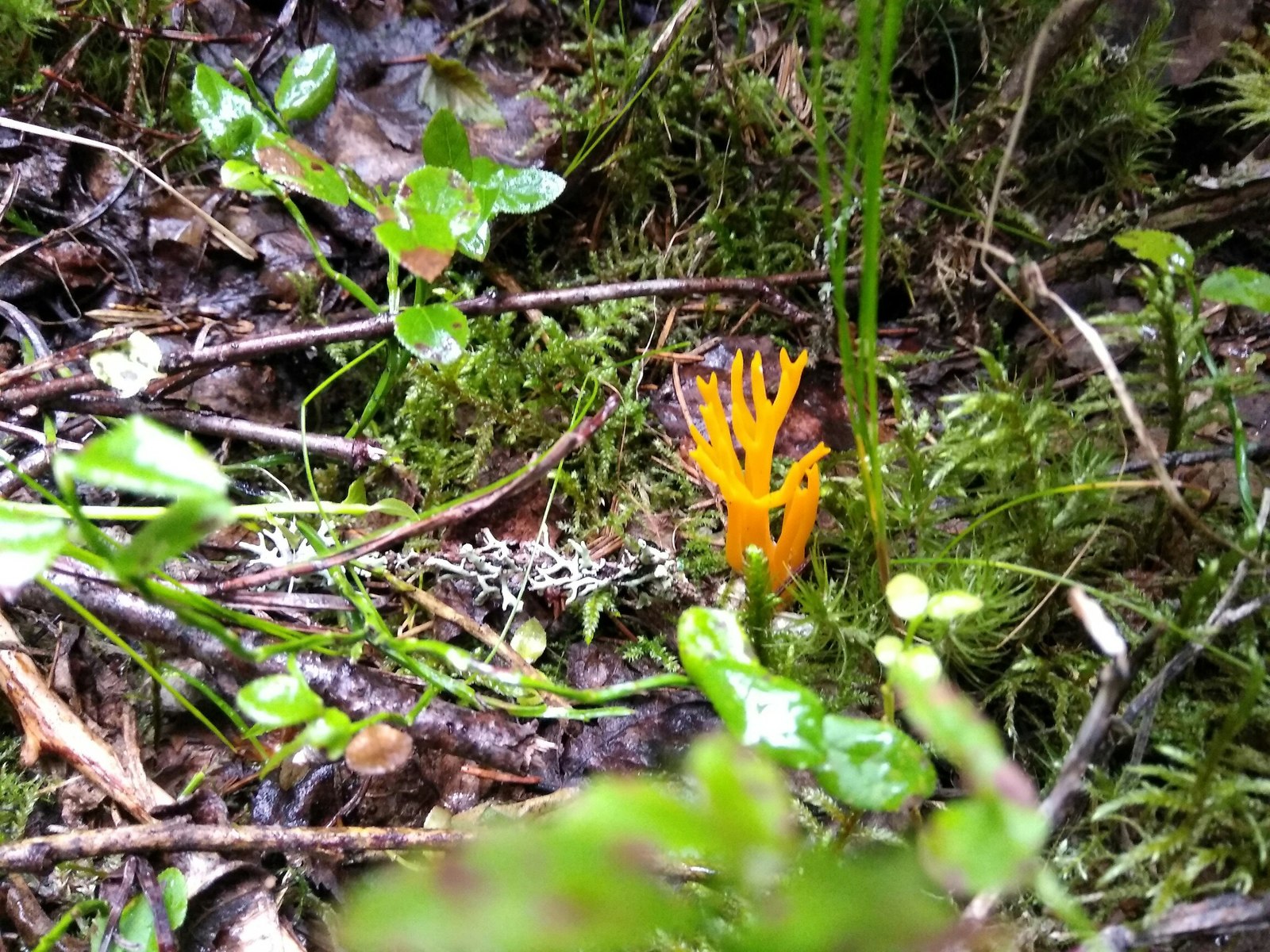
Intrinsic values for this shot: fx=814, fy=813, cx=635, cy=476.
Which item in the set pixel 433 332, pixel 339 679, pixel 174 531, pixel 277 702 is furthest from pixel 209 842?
pixel 433 332

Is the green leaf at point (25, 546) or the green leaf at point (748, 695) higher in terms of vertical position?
the green leaf at point (25, 546)

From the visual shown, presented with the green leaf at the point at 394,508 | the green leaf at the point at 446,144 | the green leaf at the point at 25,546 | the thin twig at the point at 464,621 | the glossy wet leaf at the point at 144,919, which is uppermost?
the green leaf at the point at 446,144

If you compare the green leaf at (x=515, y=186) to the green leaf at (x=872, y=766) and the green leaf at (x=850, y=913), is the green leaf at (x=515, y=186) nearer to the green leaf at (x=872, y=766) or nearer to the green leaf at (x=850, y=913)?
the green leaf at (x=872, y=766)

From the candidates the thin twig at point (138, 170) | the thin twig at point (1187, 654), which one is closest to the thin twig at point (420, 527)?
the thin twig at point (1187, 654)

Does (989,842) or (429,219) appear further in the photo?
(429,219)

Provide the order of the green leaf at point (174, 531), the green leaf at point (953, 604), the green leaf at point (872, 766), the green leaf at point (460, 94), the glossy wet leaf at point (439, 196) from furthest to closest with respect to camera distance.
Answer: the green leaf at point (460, 94)
the glossy wet leaf at point (439, 196)
the green leaf at point (953, 604)
the green leaf at point (872, 766)
the green leaf at point (174, 531)

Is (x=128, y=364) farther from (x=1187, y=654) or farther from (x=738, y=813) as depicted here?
(x=1187, y=654)

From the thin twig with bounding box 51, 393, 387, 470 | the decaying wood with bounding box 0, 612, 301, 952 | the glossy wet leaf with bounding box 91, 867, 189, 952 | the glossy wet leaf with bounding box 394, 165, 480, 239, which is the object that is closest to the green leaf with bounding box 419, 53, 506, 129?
the glossy wet leaf with bounding box 394, 165, 480, 239
